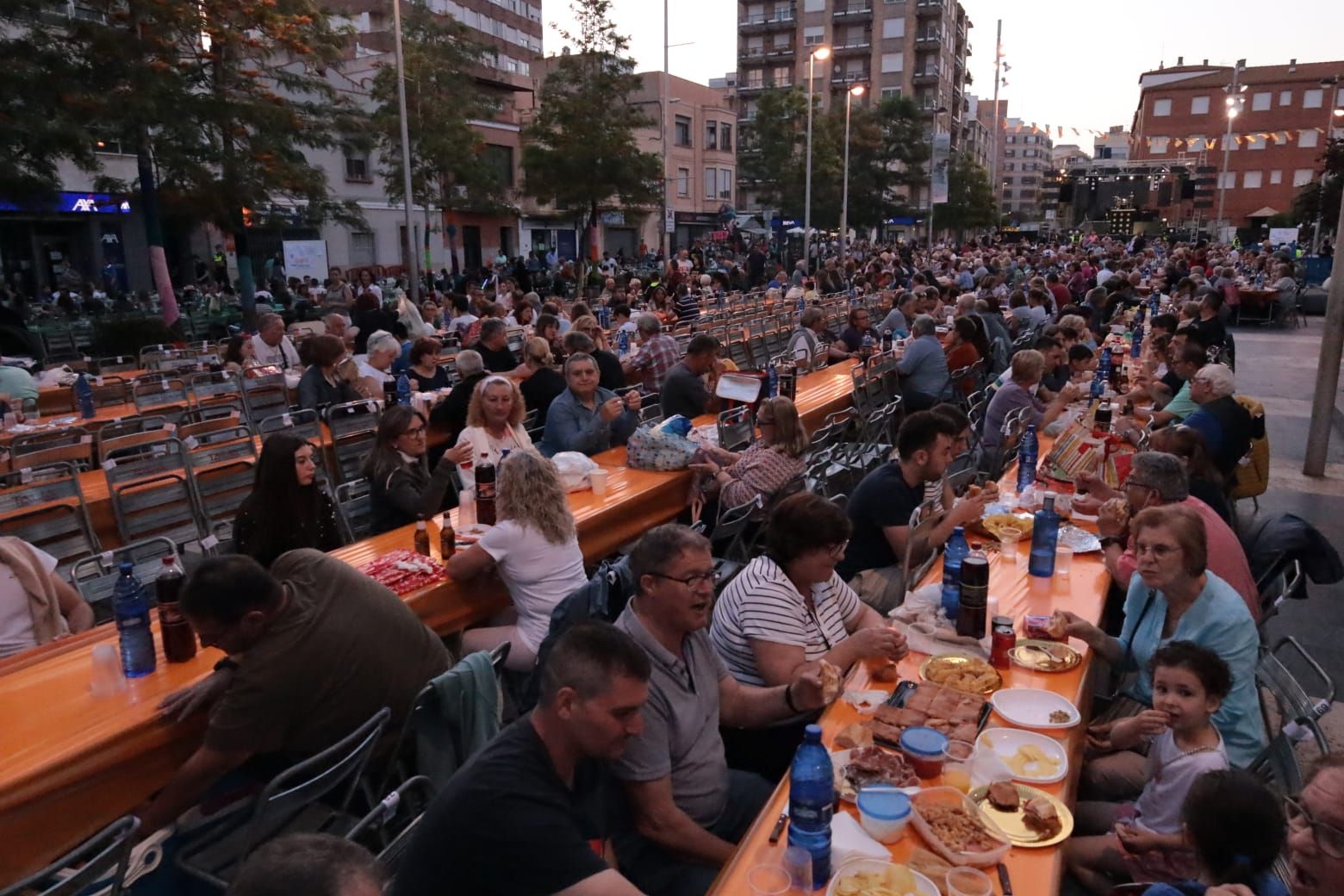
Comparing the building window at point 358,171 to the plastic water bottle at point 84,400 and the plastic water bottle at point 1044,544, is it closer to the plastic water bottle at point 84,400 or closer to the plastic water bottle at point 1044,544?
the plastic water bottle at point 84,400

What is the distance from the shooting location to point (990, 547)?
15.8 feet

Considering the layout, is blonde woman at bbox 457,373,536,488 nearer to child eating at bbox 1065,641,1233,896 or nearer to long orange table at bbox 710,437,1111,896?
long orange table at bbox 710,437,1111,896

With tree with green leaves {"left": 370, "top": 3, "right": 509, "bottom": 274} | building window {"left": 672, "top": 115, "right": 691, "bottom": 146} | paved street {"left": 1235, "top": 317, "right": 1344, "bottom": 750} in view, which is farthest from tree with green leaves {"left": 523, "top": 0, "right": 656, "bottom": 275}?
building window {"left": 672, "top": 115, "right": 691, "bottom": 146}

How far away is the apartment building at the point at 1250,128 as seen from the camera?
238 feet

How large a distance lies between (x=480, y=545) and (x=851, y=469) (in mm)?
3580

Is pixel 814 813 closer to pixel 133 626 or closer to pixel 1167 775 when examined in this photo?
pixel 1167 775

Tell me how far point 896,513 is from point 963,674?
1.37 m

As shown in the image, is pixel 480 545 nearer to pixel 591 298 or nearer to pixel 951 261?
pixel 591 298

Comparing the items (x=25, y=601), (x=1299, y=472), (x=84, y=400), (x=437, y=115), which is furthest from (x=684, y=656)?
(x=437, y=115)

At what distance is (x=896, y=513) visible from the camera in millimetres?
4582

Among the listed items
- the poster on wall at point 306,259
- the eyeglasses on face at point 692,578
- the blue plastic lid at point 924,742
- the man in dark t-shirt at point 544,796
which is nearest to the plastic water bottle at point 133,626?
the man in dark t-shirt at point 544,796

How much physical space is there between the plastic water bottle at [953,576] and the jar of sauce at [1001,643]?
0.28m

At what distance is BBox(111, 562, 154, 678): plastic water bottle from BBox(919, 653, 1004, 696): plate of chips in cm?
292

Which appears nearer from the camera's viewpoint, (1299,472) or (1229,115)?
(1299,472)
